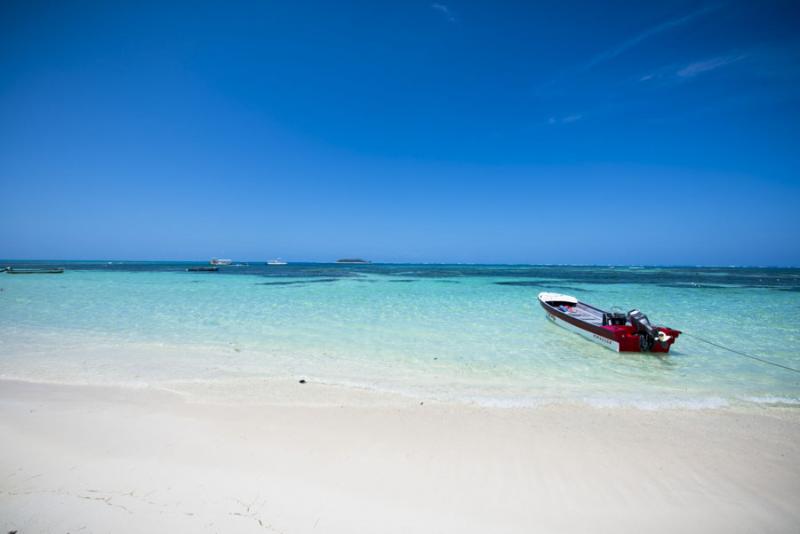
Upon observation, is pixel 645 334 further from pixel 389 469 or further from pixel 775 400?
pixel 389 469

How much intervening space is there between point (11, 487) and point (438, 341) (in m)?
9.07

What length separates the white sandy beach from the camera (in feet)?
10.4

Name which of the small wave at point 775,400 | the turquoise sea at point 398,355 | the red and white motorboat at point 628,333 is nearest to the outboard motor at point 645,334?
the red and white motorboat at point 628,333

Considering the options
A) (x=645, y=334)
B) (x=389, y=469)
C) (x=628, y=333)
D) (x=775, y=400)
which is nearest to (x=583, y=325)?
(x=628, y=333)

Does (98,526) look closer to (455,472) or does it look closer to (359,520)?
(359,520)

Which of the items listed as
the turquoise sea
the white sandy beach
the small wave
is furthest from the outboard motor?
the white sandy beach

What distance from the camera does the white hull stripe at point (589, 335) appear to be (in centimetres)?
1037

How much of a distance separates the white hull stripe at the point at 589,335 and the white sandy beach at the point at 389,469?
450 centimetres

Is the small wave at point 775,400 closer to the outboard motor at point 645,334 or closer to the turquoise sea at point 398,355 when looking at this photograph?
the turquoise sea at point 398,355

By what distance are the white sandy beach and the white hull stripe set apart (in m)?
4.50

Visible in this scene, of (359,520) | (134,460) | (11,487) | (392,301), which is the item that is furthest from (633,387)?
(392,301)

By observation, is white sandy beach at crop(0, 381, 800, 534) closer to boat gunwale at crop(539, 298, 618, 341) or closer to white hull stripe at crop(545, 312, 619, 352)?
white hull stripe at crop(545, 312, 619, 352)

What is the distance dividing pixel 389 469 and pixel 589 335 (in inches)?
391

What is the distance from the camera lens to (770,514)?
3.39 metres
